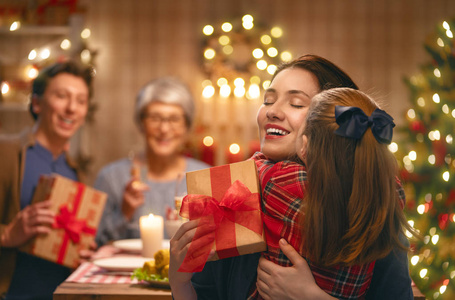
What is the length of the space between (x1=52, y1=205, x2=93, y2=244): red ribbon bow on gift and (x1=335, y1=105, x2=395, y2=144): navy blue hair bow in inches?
53.0

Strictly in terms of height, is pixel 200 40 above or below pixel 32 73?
above

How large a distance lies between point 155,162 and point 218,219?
1850 millimetres

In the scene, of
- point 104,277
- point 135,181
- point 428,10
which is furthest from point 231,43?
point 104,277

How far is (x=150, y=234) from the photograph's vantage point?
73.5 inches

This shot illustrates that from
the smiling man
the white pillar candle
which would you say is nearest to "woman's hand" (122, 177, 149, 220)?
the smiling man

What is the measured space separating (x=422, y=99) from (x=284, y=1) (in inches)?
79.3

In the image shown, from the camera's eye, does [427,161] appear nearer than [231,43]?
Yes

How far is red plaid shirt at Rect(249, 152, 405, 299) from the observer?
106 cm

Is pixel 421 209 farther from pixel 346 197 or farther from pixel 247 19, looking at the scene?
pixel 247 19

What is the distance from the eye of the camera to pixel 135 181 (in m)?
2.59

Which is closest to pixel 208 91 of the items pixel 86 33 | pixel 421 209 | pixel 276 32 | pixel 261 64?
pixel 261 64

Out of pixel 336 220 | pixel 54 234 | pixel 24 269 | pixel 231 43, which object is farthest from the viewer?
pixel 231 43

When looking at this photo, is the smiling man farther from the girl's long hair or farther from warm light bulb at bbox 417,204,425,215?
warm light bulb at bbox 417,204,425,215

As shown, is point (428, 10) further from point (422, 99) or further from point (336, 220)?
point (336, 220)
